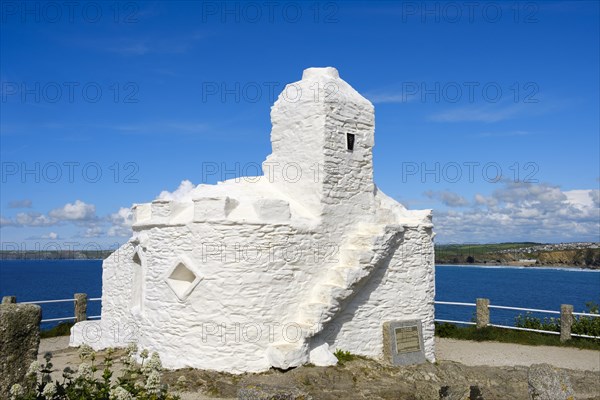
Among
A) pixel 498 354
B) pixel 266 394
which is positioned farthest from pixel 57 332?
pixel 498 354

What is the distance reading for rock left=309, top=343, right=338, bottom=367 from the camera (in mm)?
10281

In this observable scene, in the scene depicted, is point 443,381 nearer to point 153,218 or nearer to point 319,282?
point 319,282

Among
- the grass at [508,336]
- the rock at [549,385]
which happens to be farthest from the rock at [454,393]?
the grass at [508,336]

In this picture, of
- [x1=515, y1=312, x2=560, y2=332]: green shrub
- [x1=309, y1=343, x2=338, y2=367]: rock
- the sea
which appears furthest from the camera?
the sea

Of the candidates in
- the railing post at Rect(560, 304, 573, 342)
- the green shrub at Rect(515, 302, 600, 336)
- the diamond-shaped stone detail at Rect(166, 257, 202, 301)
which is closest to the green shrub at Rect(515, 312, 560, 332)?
the green shrub at Rect(515, 302, 600, 336)

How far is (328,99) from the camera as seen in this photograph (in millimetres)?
11398

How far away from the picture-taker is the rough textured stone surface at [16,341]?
589 cm

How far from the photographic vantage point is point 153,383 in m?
5.48

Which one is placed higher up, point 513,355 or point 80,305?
point 80,305

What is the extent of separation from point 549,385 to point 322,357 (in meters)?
5.23

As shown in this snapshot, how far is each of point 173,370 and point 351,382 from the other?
3633 millimetres

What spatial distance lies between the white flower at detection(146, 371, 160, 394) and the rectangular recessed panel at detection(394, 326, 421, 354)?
7208 millimetres

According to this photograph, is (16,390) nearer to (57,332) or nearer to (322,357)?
(322,357)

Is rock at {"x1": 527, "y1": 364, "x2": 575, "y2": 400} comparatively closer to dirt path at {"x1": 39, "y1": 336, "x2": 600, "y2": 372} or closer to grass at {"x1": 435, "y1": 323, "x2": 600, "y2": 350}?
dirt path at {"x1": 39, "y1": 336, "x2": 600, "y2": 372}
